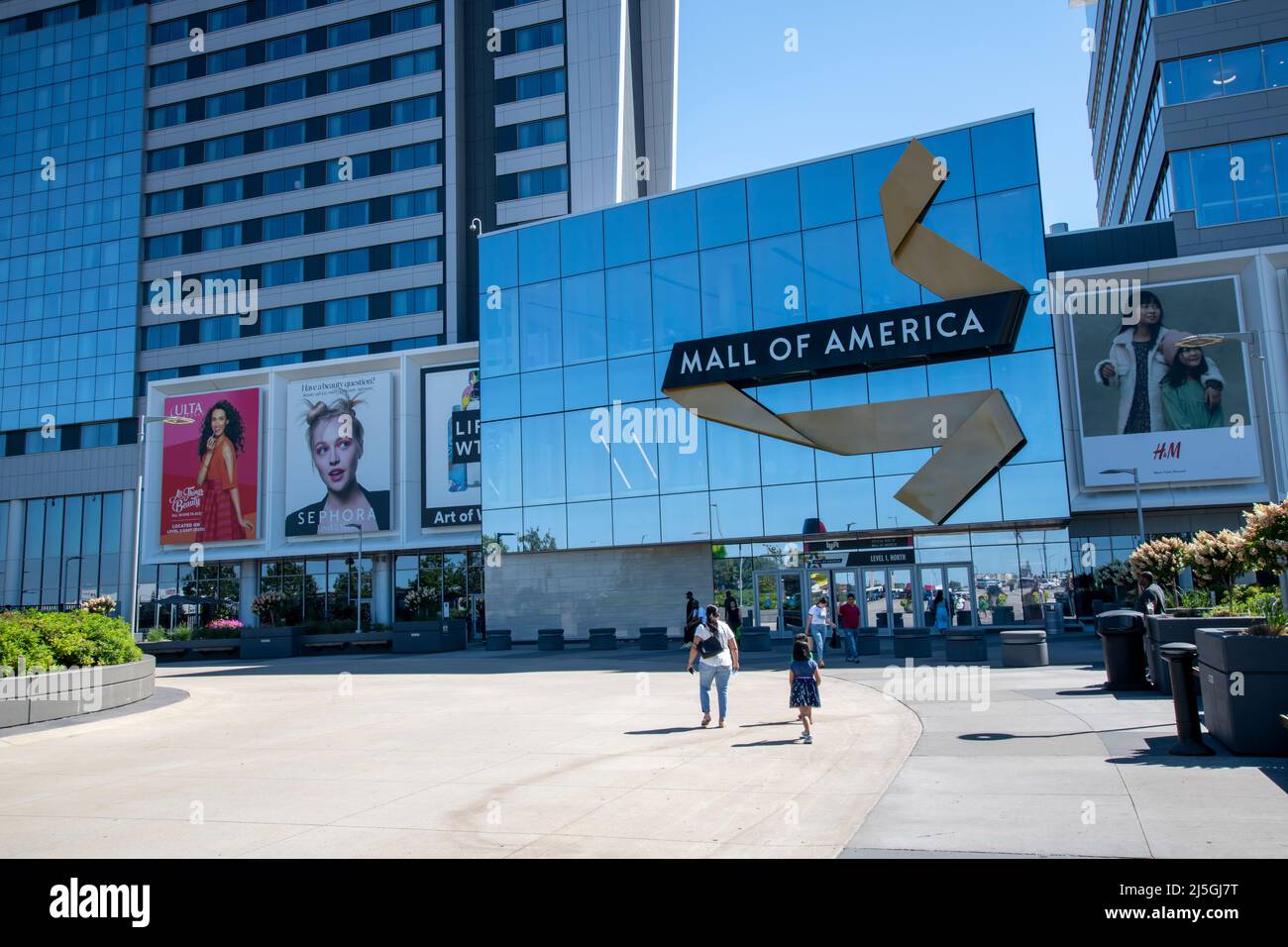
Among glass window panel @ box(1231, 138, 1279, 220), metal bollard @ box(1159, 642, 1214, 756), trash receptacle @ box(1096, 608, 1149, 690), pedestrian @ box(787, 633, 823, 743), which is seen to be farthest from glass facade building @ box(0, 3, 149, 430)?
metal bollard @ box(1159, 642, 1214, 756)

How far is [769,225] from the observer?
35.7 metres

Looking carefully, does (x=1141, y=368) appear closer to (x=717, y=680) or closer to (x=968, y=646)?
(x=968, y=646)

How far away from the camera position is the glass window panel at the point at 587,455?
37781 millimetres

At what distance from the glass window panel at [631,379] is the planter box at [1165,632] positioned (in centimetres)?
2450

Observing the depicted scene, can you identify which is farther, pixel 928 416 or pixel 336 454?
pixel 336 454

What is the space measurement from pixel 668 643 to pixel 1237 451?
20.9 meters

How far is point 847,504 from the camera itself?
111 feet

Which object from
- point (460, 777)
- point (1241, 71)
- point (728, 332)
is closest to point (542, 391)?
point (728, 332)

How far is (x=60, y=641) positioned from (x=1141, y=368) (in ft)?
109

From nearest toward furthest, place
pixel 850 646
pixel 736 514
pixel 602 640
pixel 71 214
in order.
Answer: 1. pixel 850 646
2. pixel 602 640
3. pixel 736 514
4. pixel 71 214
